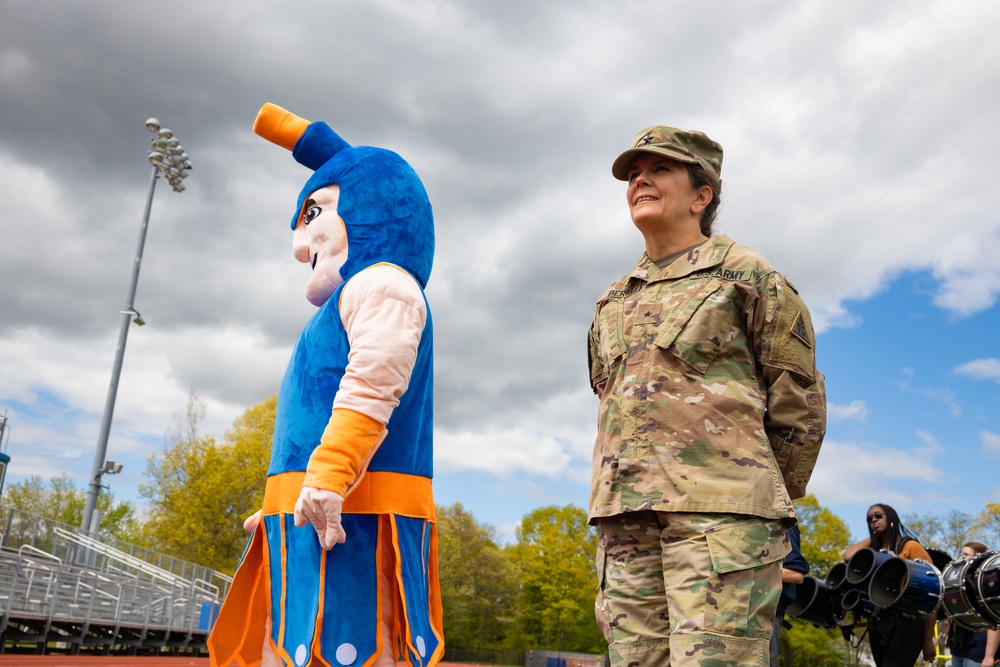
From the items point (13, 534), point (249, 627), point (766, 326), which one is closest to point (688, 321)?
point (766, 326)

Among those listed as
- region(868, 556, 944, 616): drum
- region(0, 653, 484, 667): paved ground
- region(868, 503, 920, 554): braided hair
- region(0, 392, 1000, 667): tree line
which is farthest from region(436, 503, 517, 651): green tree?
region(868, 556, 944, 616): drum

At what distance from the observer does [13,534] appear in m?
14.0

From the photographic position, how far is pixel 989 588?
5504 millimetres

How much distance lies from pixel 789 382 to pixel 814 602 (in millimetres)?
4704

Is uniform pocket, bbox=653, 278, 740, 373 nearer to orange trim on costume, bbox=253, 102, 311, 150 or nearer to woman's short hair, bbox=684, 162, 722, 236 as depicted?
woman's short hair, bbox=684, 162, 722, 236

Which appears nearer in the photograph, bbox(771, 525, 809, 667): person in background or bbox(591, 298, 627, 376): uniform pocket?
bbox(591, 298, 627, 376): uniform pocket

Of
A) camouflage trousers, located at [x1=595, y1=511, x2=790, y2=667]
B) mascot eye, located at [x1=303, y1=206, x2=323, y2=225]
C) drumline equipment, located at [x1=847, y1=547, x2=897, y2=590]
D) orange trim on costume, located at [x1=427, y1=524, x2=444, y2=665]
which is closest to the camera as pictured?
camouflage trousers, located at [x1=595, y1=511, x2=790, y2=667]

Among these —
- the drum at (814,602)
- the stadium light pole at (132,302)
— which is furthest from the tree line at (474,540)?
the drum at (814,602)

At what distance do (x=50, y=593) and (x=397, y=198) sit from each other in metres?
11.3

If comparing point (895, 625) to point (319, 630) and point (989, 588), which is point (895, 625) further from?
point (319, 630)

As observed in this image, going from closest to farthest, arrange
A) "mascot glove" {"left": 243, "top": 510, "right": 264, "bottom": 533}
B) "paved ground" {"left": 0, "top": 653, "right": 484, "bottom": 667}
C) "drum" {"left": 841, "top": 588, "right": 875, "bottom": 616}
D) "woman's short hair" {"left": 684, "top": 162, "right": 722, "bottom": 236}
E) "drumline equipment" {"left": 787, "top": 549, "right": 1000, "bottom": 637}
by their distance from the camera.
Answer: "woman's short hair" {"left": 684, "top": 162, "right": 722, "bottom": 236}, "mascot glove" {"left": 243, "top": 510, "right": 264, "bottom": 533}, "drumline equipment" {"left": 787, "top": 549, "right": 1000, "bottom": 637}, "drum" {"left": 841, "top": 588, "right": 875, "bottom": 616}, "paved ground" {"left": 0, "top": 653, "right": 484, "bottom": 667}

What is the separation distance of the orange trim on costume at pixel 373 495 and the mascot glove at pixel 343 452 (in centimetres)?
9

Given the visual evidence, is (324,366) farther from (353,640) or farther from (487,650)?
(487,650)

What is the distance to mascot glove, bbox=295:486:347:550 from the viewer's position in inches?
116
